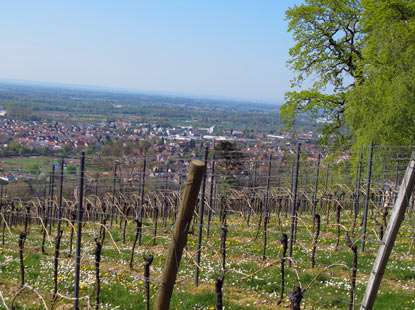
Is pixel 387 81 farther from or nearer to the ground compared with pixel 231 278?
farther from the ground

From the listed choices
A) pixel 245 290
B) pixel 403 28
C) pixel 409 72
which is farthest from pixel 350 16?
pixel 245 290

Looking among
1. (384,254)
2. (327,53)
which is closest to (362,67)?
(327,53)

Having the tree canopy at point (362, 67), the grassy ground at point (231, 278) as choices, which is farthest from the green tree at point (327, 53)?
the grassy ground at point (231, 278)

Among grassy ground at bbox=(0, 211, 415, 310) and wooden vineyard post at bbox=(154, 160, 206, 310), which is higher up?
wooden vineyard post at bbox=(154, 160, 206, 310)

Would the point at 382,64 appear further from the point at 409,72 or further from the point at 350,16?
the point at 350,16

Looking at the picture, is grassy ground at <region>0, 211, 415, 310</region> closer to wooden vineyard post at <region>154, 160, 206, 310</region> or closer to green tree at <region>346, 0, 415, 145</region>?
wooden vineyard post at <region>154, 160, 206, 310</region>

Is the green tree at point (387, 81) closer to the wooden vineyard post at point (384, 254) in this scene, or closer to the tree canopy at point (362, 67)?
the tree canopy at point (362, 67)

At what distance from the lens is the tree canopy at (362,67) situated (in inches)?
737

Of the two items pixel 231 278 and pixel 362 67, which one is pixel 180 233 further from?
pixel 362 67

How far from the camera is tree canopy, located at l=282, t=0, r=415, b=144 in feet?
61.4

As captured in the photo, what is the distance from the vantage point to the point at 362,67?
80.7ft

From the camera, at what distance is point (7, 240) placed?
14.6m

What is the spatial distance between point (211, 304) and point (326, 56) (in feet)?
76.8

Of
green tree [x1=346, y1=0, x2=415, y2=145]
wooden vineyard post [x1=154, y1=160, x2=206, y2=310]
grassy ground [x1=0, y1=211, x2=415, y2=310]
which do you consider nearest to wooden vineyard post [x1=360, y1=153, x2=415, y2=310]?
wooden vineyard post [x1=154, y1=160, x2=206, y2=310]
